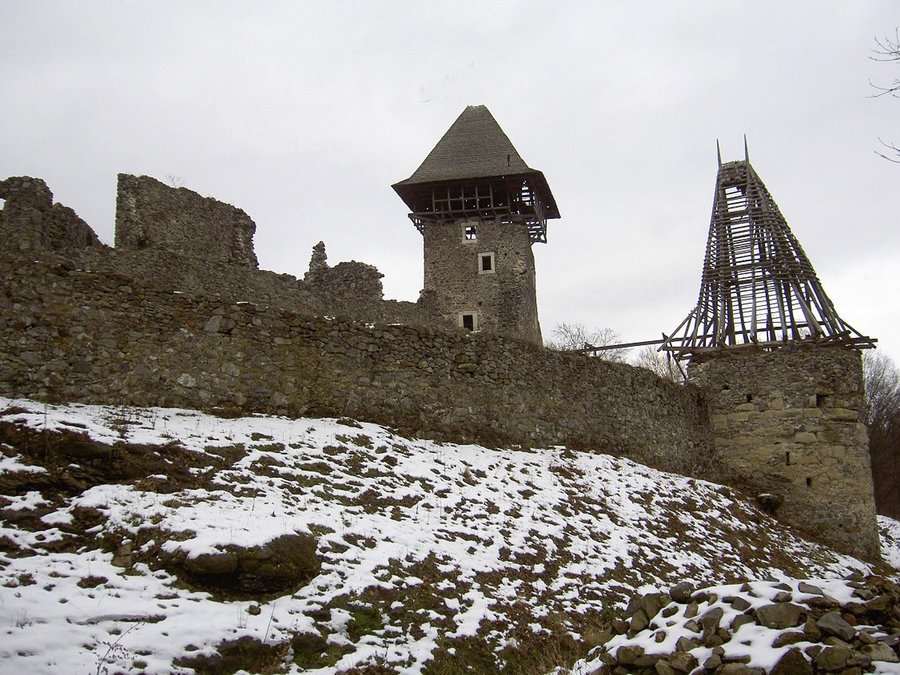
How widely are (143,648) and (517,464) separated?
30.8 ft

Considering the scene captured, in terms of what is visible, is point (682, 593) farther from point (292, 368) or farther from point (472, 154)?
point (472, 154)

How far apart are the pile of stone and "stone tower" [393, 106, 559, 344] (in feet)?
85.3

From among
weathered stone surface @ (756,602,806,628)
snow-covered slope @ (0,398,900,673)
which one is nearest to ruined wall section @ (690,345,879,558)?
snow-covered slope @ (0,398,900,673)

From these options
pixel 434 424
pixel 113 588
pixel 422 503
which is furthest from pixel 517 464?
pixel 113 588

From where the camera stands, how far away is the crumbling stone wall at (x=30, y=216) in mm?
15827

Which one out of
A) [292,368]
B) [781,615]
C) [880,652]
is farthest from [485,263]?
[880,652]

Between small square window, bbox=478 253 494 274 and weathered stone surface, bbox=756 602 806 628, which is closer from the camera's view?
weathered stone surface, bbox=756 602 806 628

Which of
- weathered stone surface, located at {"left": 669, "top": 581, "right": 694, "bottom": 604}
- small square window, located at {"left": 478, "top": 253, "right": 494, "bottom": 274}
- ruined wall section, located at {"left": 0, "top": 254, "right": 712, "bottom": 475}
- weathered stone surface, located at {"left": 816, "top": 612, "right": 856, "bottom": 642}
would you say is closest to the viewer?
weathered stone surface, located at {"left": 816, "top": 612, "right": 856, "bottom": 642}

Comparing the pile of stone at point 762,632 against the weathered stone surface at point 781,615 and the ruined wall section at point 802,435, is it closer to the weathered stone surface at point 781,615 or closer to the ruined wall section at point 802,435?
the weathered stone surface at point 781,615

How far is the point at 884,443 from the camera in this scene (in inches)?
1569

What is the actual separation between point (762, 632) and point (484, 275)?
28.9 meters

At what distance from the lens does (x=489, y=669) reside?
764 cm

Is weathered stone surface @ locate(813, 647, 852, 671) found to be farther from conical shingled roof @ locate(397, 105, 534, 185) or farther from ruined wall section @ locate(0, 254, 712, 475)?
conical shingled roof @ locate(397, 105, 534, 185)

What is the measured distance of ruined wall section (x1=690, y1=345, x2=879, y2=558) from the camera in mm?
20516
